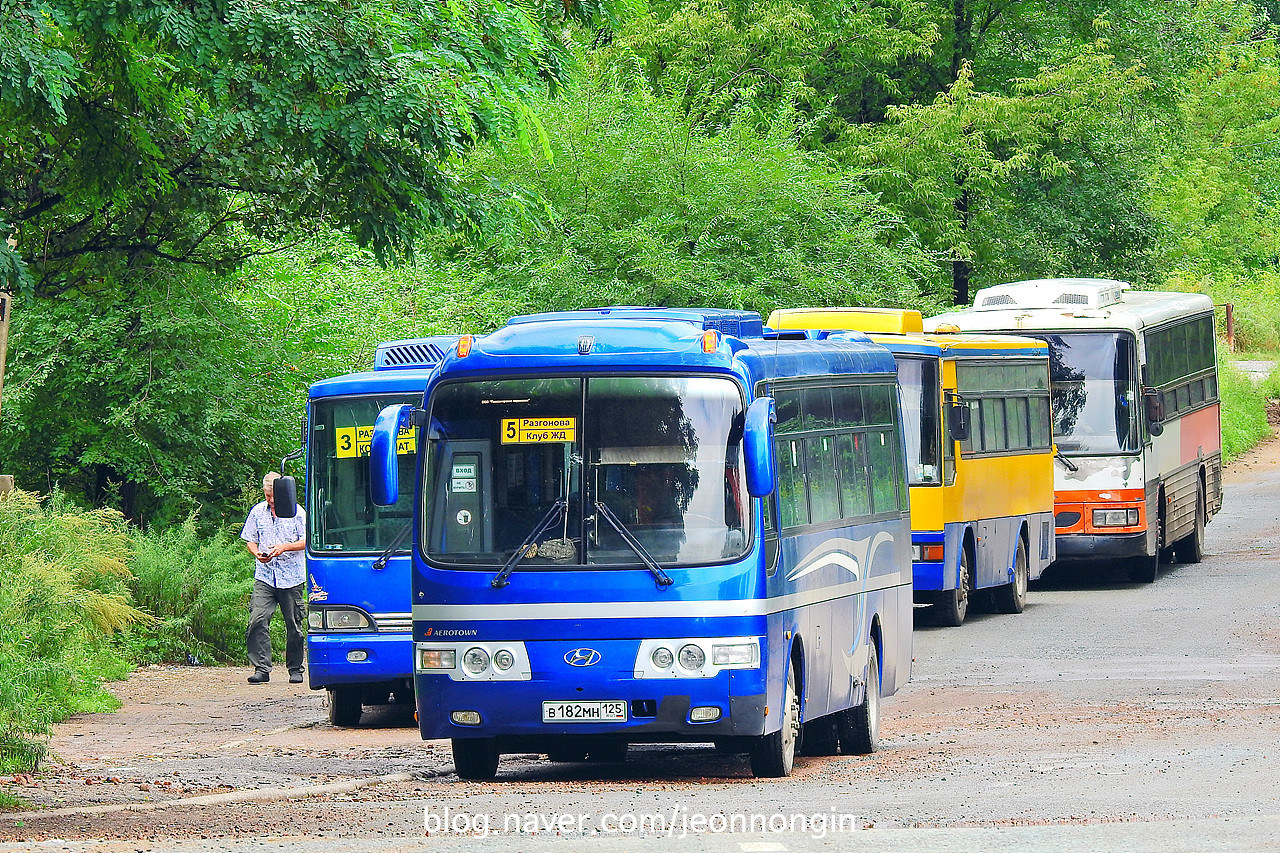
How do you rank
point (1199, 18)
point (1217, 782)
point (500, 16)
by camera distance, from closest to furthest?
point (1217, 782), point (500, 16), point (1199, 18)

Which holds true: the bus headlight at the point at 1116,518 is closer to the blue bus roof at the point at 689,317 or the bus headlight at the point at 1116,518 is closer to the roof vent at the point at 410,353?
the roof vent at the point at 410,353

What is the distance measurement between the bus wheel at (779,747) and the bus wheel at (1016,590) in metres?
13.0

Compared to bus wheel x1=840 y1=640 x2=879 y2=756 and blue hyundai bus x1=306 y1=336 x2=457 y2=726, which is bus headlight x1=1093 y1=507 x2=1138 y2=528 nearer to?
blue hyundai bus x1=306 y1=336 x2=457 y2=726

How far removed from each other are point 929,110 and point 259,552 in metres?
24.2

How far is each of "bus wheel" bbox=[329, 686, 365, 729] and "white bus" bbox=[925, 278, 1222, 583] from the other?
11.5 metres

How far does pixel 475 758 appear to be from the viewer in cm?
1195

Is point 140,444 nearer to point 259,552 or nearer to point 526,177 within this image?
point 259,552

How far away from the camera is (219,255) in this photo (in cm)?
1555

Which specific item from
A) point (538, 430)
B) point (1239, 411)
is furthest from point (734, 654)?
point (1239, 411)

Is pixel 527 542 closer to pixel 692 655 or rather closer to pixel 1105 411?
pixel 692 655

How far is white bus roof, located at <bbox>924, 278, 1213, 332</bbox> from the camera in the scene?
86.3ft

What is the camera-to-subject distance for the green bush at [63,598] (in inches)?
577

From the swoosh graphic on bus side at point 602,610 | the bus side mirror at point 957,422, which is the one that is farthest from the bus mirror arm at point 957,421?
the swoosh graphic on bus side at point 602,610

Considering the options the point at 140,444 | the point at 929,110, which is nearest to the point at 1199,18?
the point at 929,110
